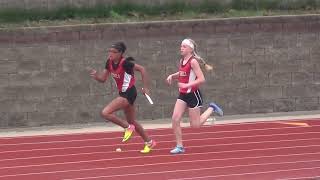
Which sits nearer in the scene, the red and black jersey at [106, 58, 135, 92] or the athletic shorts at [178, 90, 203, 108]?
the athletic shorts at [178, 90, 203, 108]

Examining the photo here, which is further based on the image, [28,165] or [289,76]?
[289,76]

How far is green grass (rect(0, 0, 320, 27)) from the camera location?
50.8 ft

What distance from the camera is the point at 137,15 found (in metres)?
16.2

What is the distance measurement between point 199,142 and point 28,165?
10.6 feet

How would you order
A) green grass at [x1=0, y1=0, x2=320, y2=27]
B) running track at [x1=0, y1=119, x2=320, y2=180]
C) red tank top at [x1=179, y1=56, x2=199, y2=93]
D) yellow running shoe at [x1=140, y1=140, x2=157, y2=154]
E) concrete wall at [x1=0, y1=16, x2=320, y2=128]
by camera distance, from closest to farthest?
running track at [x1=0, y1=119, x2=320, y2=180] < red tank top at [x1=179, y1=56, x2=199, y2=93] < yellow running shoe at [x1=140, y1=140, x2=157, y2=154] < concrete wall at [x1=0, y1=16, x2=320, y2=128] < green grass at [x1=0, y1=0, x2=320, y2=27]

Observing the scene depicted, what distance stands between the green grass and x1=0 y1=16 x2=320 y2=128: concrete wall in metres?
1.30

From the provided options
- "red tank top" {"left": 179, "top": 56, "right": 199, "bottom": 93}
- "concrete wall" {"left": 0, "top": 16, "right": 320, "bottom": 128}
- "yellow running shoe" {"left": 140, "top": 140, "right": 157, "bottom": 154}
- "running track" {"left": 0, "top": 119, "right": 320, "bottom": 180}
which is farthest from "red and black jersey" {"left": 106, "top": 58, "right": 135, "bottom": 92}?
"concrete wall" {"left": 0, "top": 16, "right": 320, "bottom": 128}

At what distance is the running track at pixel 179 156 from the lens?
8.80 m

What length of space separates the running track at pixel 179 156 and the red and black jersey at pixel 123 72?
3.53 ft

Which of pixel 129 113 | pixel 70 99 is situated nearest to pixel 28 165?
pixel 129 113

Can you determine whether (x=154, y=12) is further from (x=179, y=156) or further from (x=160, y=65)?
(x=179, y=156)

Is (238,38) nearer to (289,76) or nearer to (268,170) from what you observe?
(289,76)

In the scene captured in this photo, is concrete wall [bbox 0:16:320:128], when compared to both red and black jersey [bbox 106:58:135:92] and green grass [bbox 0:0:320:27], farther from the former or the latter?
red and black jersey [bbox 106:58:135:92]

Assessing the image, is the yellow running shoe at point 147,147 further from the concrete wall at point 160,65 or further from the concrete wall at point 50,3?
the concrete wall at point 50,3
